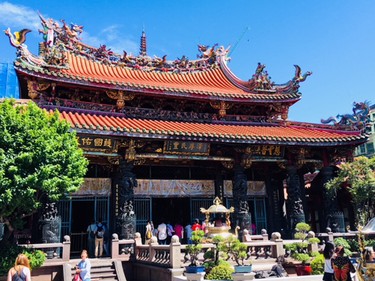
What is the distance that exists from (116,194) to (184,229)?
367 centimetres

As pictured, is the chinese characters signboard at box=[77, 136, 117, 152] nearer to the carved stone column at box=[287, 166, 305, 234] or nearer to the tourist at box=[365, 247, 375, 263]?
the carved stone column at box=[287, 166, 305, 234]

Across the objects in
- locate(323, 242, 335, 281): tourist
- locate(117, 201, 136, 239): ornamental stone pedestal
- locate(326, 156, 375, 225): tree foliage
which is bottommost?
locate(323, 242, 335, 281): tourist

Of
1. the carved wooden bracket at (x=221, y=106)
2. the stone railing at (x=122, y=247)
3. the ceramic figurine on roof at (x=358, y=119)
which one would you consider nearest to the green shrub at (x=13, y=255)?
the stone railing at (x=122, y=247)

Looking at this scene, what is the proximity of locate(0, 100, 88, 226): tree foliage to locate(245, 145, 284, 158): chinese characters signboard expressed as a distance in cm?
726

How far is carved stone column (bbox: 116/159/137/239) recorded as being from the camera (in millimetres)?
12570

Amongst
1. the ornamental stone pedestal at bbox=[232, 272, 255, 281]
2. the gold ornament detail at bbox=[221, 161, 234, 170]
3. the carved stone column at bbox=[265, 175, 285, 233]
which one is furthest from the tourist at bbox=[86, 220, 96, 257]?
the carved stone column at bbox=[265, 175, 285, 233]

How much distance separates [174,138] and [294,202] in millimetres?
5826

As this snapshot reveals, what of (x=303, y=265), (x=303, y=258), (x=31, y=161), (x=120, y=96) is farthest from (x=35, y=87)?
(x=303, y=265)

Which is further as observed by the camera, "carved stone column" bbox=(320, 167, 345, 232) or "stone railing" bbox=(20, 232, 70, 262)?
"carved stone column" bbox=(320, 167, 345, 232)

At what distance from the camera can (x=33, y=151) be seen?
30.1ft

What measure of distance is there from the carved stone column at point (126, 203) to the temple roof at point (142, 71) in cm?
342

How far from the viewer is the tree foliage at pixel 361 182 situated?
1359 centimetres

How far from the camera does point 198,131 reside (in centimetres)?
1370

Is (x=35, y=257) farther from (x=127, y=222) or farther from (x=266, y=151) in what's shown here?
(x=266, y=151)
